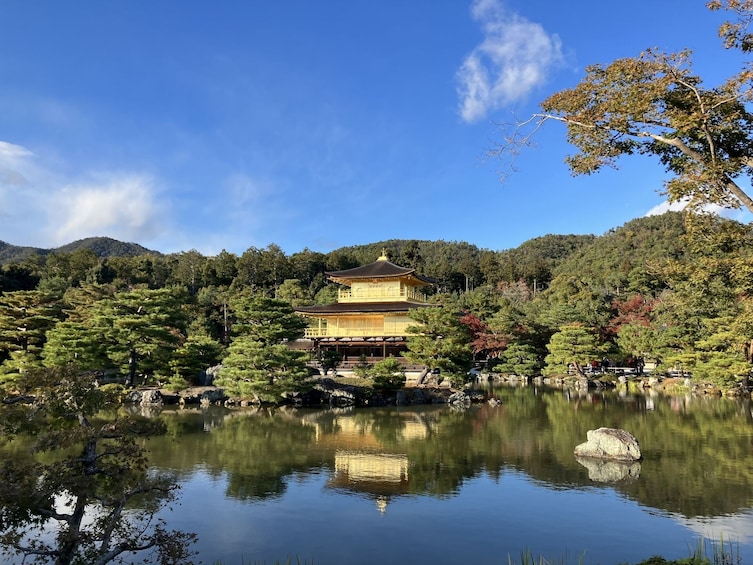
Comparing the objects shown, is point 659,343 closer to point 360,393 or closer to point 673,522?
point 360,393

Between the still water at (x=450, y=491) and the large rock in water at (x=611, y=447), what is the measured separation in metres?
0.37

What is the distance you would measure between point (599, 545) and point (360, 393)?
53.4 ft

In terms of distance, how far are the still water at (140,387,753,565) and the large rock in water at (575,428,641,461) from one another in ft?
1.22

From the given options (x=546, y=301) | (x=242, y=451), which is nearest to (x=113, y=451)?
(x=242, y=451)

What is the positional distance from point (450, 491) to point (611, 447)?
488 centimetres

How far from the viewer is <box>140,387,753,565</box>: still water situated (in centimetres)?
745

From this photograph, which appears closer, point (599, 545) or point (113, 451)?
point (113, 451)

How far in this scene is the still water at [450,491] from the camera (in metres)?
7.45

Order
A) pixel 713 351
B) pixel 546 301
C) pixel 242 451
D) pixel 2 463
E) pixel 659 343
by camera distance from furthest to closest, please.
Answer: pixel 546 301 → pixel 659 343 → pixel 713 351 → pixel 242 451 → pixel 2 463

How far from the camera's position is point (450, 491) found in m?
10.1

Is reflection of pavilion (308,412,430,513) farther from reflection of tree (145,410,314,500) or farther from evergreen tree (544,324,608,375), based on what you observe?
evergreen tree (544,324,608,375)

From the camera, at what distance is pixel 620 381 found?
32.0 metres

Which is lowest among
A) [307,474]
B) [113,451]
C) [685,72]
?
[307,474]

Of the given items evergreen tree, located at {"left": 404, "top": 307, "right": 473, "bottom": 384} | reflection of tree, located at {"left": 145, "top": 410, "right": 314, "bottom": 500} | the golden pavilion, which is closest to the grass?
reflection of tree, located at {"left": 145, "top": 410, "right": 314, "bottom": 500}
